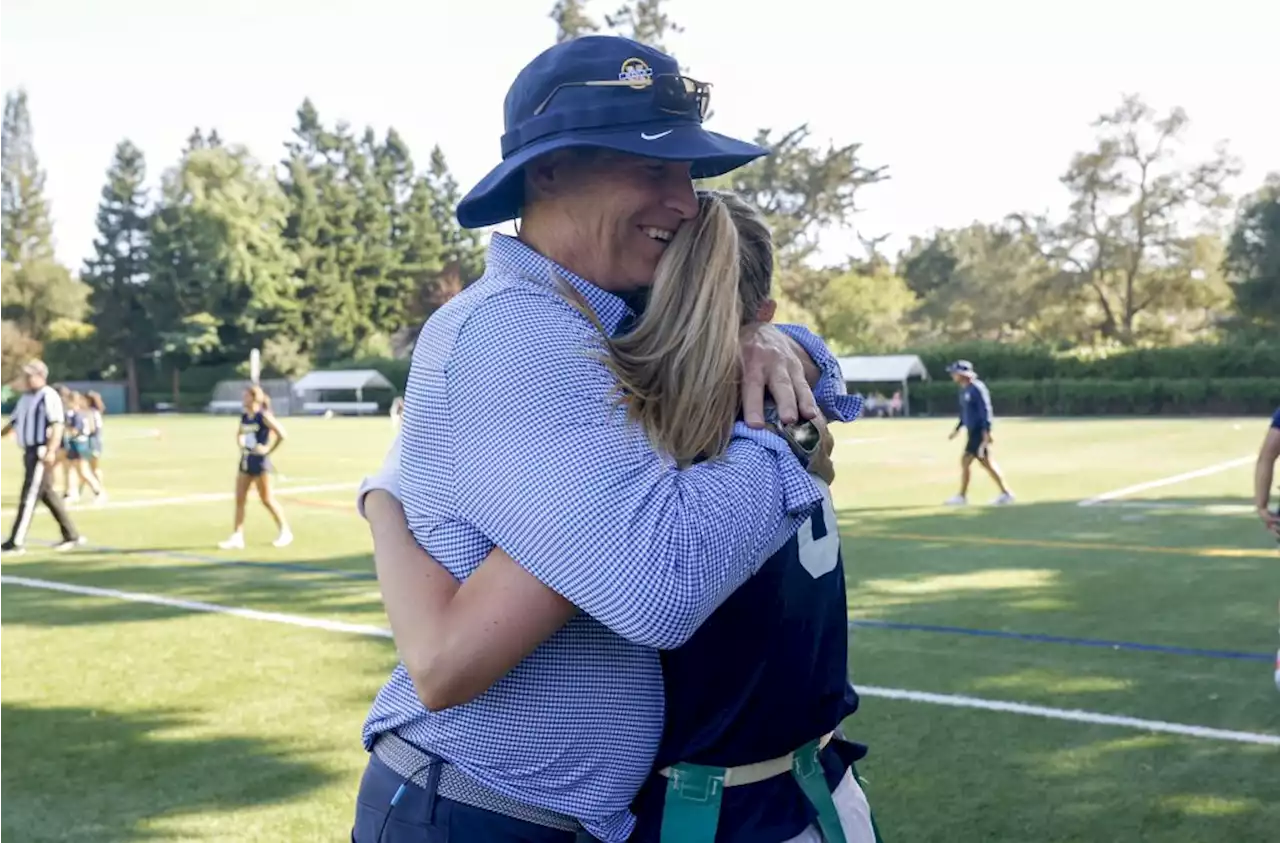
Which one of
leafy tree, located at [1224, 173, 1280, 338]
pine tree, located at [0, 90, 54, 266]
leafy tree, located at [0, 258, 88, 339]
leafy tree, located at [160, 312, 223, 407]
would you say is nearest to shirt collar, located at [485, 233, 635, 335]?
leafy tree, located at [1224, 173, 1280, 338]

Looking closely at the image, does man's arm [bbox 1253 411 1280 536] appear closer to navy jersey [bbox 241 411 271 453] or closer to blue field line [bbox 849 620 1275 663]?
blue field line [bbox 849 620 1275 663]

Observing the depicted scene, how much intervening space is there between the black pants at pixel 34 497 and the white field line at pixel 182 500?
381cm

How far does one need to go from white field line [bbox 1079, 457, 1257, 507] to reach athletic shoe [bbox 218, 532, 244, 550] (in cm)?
998

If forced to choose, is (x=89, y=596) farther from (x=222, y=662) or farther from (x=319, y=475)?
(x=319, y=475)

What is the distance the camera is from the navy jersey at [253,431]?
13.0 metres

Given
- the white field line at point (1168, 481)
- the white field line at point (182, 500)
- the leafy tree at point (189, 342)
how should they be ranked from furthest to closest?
the leafy tree at point (189, 342)
the white field line at point (182, 500)
the white field line at point (1168, 481)

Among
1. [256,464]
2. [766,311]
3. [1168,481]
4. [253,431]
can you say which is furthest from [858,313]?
[766,311]

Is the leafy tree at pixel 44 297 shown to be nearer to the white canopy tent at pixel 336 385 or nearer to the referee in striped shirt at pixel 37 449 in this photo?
the white canopy tent at pixel 336 385

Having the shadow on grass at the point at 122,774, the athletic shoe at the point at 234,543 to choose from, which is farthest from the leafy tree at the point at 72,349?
the shadow on grass at the point at 122,774

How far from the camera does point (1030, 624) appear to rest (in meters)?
8.49

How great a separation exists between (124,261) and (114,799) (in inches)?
3069

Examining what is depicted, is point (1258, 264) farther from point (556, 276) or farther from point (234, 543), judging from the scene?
point (556, 276)

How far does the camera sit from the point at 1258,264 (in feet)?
197

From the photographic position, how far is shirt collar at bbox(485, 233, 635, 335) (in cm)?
173
